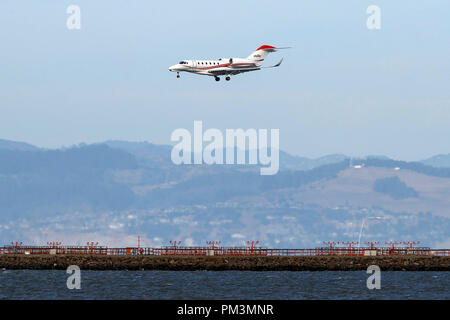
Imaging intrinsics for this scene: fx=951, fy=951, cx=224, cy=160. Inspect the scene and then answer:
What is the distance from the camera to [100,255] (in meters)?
144

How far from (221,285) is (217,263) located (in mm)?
21637

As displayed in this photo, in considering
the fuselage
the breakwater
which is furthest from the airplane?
the breakwater

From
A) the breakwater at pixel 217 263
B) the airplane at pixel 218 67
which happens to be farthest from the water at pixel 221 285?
the airplane at pixel 218 67

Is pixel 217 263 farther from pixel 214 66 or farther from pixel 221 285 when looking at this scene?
pixel 214 66

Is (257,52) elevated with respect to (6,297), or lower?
elevated

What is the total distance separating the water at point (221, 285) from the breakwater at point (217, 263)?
109cm

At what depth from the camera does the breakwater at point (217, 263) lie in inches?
5379

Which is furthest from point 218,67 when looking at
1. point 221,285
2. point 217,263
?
point 221,285
